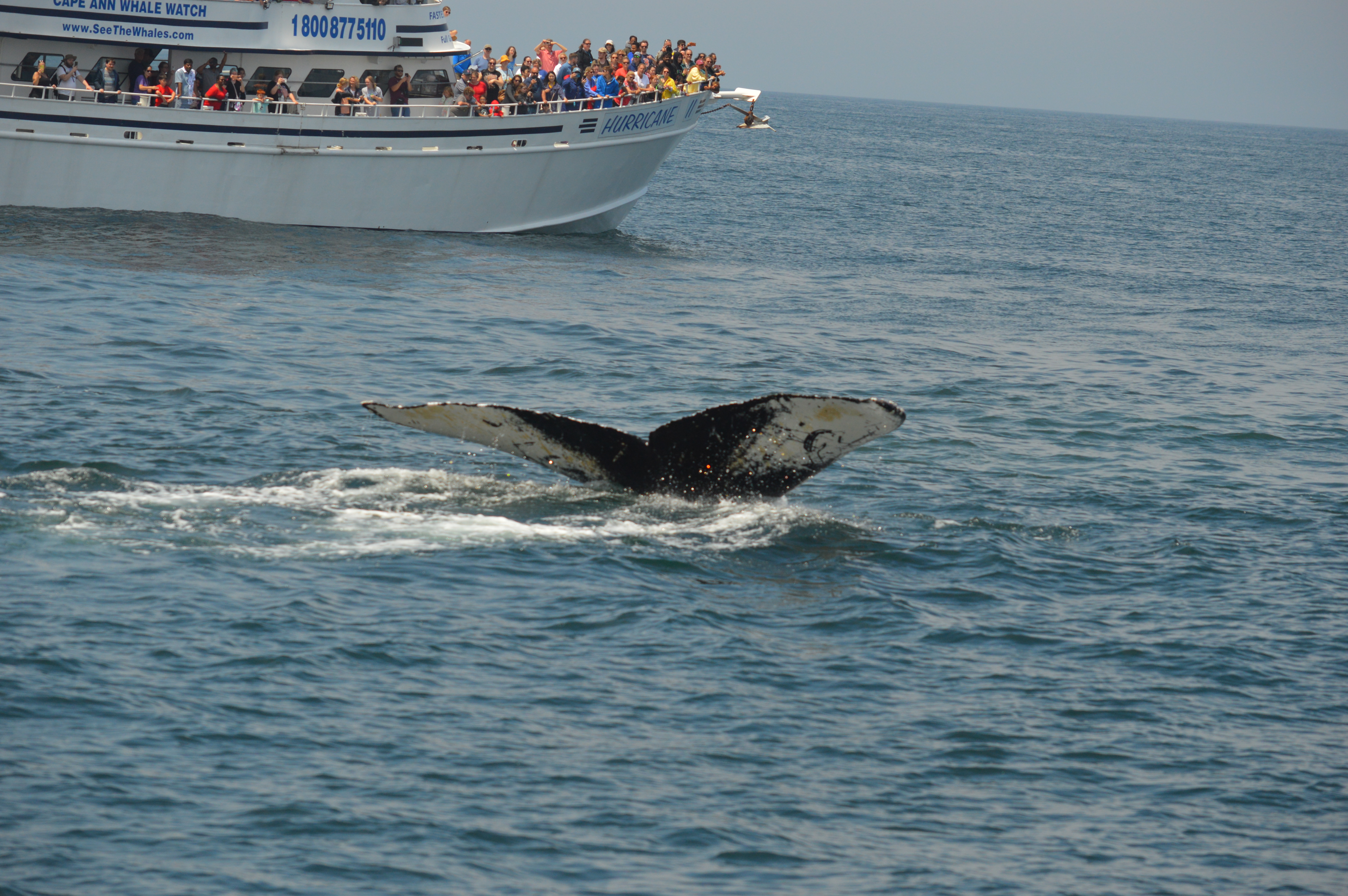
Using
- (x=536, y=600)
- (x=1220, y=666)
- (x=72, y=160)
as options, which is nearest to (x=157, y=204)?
(x=72, y=160)

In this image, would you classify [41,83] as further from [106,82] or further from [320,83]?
[320,83]

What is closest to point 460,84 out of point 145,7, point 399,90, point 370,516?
point 399,90

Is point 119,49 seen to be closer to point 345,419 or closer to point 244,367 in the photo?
point 244,367

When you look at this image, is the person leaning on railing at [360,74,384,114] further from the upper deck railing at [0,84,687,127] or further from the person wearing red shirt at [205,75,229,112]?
the person wearing red shirt at [205,75,229,112]

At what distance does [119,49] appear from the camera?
37.1 metres

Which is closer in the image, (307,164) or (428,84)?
(307,164)

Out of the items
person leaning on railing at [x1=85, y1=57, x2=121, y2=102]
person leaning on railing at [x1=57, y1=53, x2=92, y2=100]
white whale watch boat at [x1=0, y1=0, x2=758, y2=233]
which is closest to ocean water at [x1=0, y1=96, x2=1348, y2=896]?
white whale watch boat at [x1=0, y1=0, x2=758, y2=233]

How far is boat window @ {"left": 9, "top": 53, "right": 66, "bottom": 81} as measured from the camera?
3578cm

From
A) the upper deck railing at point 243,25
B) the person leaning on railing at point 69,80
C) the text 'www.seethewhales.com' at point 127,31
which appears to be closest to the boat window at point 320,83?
Result: the upper deck railing at point 243,25

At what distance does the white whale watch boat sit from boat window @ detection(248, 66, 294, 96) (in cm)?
6

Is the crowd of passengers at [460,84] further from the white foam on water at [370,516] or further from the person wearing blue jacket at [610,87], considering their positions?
the white foam on water at [370,516]

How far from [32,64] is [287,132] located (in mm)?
6803

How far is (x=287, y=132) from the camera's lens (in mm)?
35500

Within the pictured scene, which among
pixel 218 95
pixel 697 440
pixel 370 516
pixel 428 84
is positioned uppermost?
pixel 428 84
